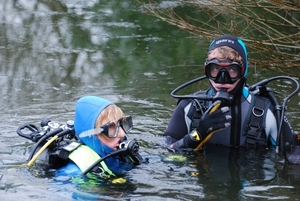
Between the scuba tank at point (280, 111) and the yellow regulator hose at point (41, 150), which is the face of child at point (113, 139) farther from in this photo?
the scuba tank at point (280, 111)

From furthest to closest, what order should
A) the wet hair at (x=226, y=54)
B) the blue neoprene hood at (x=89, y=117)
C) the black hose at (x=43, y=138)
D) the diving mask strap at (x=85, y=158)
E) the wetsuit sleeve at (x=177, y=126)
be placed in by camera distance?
1. the wetsuit sleeve at (x=177, y=126)
2. the wet hair at (x=226, y=54)
3. the black hose at (x=43, y=138)
4. the blue neoprene hood at (x=89, y=117)
5. the diving mask strap at (x=85, y=158)

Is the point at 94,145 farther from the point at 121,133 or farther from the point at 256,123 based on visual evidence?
the point at 256,123

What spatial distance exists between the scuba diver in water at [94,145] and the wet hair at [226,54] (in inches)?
31.2

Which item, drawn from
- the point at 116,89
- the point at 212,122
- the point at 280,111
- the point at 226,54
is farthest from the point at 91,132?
the point at 116,89

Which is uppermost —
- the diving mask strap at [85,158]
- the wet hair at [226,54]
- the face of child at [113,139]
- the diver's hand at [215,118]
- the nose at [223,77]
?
the wet hair at [226,54]

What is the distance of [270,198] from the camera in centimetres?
404

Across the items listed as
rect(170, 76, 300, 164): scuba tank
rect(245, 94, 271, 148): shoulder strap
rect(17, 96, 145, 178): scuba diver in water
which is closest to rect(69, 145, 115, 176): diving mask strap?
rect(17, 96, 145, 178): scuba diver in water

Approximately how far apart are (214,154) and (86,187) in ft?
3.86

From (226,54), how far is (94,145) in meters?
1.14

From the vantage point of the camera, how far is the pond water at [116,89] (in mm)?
4199

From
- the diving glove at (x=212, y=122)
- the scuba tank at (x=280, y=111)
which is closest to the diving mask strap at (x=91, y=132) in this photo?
the scuba tank at (x=280, y=111)

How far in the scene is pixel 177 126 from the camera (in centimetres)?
482

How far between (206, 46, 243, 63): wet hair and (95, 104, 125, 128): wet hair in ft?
2.66

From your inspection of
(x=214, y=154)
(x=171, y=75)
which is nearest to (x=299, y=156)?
(x=214, y=154)
